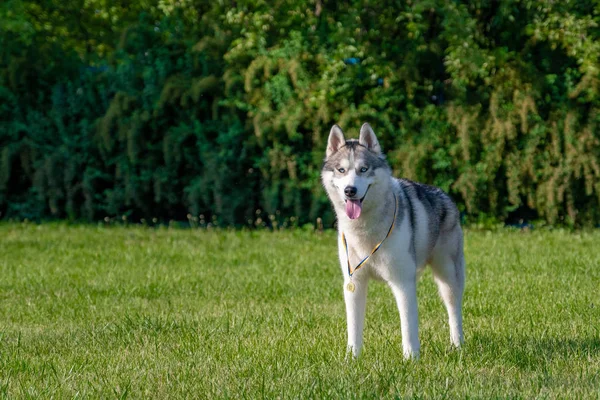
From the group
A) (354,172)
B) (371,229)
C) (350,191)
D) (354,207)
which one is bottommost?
(371,229)

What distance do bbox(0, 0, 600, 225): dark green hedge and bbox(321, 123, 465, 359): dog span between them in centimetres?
761

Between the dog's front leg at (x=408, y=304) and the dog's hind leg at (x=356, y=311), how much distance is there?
0.21m

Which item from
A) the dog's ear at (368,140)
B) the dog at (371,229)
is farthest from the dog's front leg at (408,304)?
the dog's ear at (368,140)

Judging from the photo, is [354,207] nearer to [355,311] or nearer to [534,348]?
[355,311]

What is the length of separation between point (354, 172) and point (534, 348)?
174 centimetres

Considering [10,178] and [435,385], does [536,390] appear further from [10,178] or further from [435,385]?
[10,178]

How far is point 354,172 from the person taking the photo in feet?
16.9

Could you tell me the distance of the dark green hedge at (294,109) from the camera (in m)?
13.0

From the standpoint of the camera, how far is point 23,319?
7172mm

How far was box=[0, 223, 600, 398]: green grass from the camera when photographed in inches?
190

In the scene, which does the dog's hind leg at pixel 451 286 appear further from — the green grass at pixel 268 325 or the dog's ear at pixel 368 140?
the dog's ear at pixel 368 140

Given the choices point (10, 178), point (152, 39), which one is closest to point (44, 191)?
point (10, 178)

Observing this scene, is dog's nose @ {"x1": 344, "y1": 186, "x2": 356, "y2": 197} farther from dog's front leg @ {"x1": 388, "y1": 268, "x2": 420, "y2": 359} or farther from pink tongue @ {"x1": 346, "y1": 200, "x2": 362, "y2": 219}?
dog's front leg @ {"x1": 388, "y1": 268, "x2": 420, "y2": 359}

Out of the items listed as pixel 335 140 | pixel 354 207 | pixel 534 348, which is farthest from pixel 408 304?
pixel 335 140
